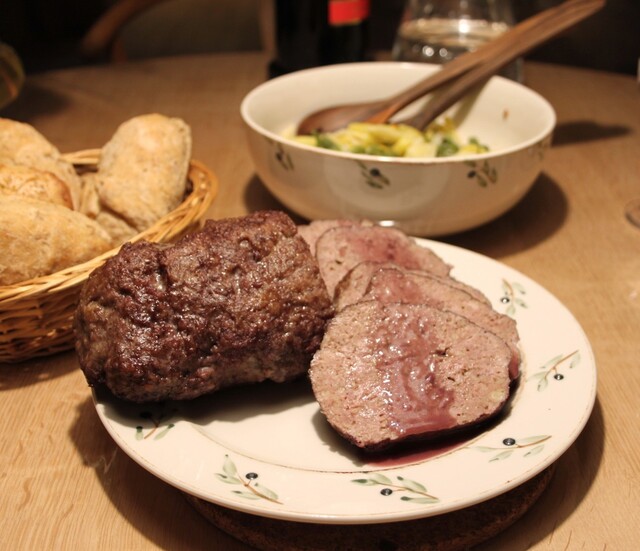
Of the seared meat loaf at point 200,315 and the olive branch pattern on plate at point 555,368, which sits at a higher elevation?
the seared meat loaf at point 200,315

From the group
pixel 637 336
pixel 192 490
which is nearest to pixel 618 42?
pixel 637 336

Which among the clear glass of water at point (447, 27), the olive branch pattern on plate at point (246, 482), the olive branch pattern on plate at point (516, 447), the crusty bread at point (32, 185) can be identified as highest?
the crusty bread at point (32, 185)

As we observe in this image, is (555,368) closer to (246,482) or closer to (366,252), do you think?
(366,252)

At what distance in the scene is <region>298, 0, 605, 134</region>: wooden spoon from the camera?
2.35 metres

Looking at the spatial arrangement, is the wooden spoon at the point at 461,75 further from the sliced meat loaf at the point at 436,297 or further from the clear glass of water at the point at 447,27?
the sliced meat loaf at the point at 436,297

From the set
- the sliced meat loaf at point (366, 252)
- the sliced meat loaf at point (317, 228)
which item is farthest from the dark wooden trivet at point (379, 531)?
the sliced meat loaf at point (317, 228)

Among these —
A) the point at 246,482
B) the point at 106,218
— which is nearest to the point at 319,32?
the point at 106,218

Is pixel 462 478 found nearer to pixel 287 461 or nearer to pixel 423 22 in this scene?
pixel 287 461

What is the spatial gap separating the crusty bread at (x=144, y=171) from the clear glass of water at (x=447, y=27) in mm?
1460

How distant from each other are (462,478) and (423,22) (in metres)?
2.55

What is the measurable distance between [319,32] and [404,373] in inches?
74.8

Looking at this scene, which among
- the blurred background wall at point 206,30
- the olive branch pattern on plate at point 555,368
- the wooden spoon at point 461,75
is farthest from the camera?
the blurred background wall at point 206,30

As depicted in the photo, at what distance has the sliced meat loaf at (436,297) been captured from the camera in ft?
4.68

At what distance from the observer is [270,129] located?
2361 millimetres
